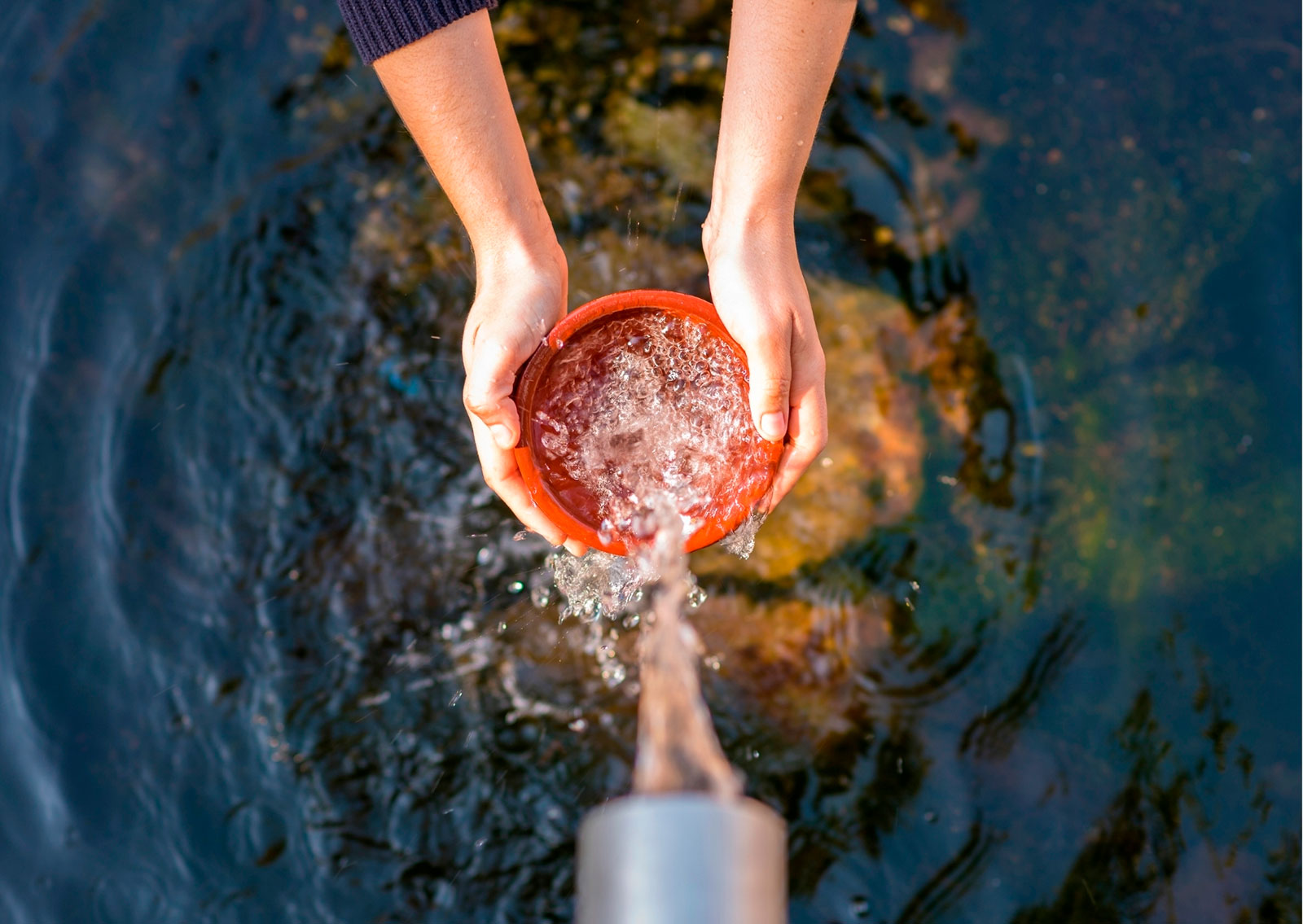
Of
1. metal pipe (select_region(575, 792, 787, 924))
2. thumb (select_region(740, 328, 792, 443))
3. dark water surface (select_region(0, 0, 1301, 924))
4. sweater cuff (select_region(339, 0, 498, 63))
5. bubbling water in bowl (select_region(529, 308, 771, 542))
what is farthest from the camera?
dark water surface (select_region(0, 0, 1301, 924))

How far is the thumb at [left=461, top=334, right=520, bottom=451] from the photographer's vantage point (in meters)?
1.62

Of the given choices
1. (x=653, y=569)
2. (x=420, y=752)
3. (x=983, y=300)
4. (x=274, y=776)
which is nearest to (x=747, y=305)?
(x=653, y=569)

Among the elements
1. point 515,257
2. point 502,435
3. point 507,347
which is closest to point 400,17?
point 515,257

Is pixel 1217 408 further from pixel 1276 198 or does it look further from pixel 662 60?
pixel 662 60

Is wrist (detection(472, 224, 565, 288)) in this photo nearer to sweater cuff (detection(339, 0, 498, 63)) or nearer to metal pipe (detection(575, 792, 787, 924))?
sweater cuff (detection(339, 0, 498, 63))

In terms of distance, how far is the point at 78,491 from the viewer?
2348 mm

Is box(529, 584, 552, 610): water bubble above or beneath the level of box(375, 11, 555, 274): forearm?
beneath

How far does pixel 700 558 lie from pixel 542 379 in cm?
85

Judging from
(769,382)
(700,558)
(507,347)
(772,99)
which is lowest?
(700,558)

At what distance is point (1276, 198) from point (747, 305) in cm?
167

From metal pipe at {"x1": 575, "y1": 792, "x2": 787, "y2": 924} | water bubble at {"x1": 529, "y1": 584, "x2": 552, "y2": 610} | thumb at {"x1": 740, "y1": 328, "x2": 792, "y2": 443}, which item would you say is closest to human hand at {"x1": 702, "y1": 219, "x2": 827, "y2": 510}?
thumb at {"x1": 740, "y1": 328, "x2": 792, "y2": 443}

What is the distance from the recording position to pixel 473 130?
1.64 metres

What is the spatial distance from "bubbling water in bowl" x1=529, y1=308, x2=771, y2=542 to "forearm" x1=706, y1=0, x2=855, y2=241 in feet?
0.85

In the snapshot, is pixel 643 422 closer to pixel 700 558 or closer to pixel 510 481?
pixel 510 481
